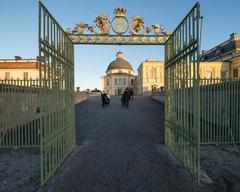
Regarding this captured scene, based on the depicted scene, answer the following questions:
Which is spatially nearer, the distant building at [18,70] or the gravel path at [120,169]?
the gravel path at [120,169]

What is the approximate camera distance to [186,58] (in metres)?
4.24

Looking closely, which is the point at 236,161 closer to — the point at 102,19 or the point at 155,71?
the point at 102,19

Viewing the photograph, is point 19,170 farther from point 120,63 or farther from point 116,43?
point 120,63

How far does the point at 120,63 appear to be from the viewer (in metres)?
67.7

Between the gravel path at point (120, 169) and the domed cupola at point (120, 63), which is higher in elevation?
the domed cupola at point (120, 63)

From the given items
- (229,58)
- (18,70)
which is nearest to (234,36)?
(229,58)

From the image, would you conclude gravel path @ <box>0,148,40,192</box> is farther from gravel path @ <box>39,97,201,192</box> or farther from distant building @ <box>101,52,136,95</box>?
distant building @ <box>101,52,136,95</box>

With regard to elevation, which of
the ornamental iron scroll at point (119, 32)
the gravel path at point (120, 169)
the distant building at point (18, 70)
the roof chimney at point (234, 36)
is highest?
the roof chimney at point (234, 36)

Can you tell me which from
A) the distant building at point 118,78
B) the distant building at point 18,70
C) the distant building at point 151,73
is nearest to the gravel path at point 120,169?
the distant building at point 18,70

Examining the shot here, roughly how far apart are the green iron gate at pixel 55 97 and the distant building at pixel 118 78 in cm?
6067

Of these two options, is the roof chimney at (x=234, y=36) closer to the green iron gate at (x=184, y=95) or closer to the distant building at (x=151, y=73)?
the distant building at (x=151, y=73)

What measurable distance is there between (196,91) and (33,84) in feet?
19.5

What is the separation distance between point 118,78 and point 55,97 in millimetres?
62146

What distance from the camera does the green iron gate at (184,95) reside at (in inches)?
147
